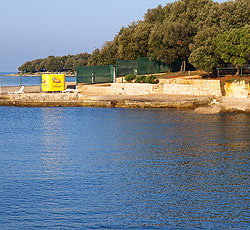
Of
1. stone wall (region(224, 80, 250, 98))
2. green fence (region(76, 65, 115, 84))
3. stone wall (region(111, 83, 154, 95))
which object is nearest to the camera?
stone wall (region(224, 80, 250, 98))

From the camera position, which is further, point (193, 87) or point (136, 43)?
point (136, 43)

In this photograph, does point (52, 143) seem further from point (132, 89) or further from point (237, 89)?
point (132, 89)

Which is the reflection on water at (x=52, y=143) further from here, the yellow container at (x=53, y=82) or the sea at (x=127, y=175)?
the yellow container at (x=53, y=82)

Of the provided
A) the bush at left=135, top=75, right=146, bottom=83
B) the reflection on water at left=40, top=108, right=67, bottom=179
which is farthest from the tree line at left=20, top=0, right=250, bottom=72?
the reflection on water at left=40, top=108, right=67, bottom=179

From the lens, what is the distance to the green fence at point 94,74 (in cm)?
6569

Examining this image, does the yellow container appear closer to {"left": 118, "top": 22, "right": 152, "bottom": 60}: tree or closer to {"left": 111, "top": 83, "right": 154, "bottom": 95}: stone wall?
{"left": 111, "top": 83, "right": 154, "bottom": 95}: stone wall

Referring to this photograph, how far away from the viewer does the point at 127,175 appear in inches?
875

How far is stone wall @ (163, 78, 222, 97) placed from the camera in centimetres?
5078

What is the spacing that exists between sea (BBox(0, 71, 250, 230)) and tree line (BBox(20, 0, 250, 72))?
51.0 feet

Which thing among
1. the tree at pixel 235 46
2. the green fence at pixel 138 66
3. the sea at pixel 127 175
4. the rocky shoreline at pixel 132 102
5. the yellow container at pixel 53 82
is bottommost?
the sea at pixel 127 175

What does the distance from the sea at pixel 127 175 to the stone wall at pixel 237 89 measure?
8.87 metres

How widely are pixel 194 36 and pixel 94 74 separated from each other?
47.7 feet

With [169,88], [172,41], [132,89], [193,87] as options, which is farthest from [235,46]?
[132,89]

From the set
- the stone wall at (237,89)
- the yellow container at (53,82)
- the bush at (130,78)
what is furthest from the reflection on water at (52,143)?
the stone wall at (237,89)
